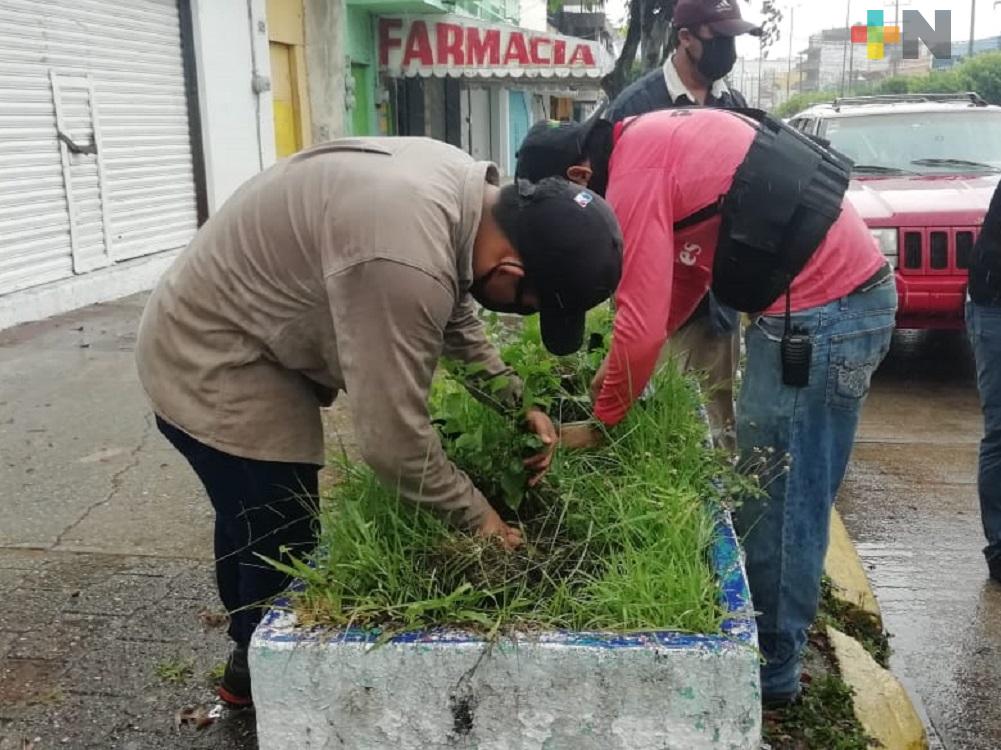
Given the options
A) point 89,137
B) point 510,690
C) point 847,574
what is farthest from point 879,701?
point 89,137

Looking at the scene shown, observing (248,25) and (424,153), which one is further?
(248,25)

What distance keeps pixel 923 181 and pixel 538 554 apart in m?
6.60

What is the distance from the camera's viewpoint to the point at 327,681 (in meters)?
2.04

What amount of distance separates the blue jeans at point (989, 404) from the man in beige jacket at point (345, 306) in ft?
7.08

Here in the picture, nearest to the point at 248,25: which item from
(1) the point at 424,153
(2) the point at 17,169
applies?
(2) the point at 17,169

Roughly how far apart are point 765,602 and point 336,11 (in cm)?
1270

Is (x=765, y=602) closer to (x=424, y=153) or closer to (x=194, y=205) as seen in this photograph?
(x=424, y=153)

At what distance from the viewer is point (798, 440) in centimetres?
275

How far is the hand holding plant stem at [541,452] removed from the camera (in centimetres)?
252

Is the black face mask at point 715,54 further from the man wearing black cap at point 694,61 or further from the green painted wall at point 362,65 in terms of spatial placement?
the green painted wall at point 362,65

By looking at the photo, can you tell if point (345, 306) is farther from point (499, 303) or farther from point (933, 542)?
point (933, 542)

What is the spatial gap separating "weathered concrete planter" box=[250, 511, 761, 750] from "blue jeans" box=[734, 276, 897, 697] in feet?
2.56

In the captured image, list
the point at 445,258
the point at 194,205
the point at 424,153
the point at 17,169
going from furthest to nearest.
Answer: the point at 194,205 < the point at 17,169 < the point at 424,153 < the point at 445,258

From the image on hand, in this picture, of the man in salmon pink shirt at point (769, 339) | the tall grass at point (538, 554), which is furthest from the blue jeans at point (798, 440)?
the tall grass at point (538, 554)
